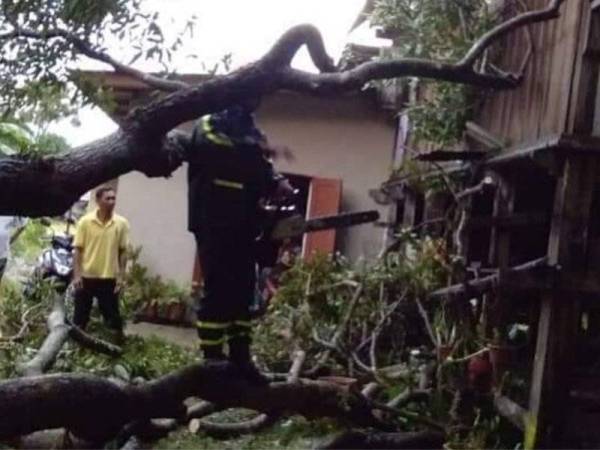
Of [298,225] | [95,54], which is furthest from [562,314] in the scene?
[95,54]

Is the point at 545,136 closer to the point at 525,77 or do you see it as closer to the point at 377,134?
the point at 525,77

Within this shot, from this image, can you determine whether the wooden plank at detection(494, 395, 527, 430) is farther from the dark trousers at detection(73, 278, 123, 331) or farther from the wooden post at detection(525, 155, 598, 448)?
the dark trousers at detection(73, 278, 123, 331)

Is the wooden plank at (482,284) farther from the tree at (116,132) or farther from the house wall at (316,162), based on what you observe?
the house wall at (316,162)

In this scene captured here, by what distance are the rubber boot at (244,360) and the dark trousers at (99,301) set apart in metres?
4.50

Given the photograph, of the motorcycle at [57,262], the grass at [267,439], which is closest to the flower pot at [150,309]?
the motorcycle at [57,262]

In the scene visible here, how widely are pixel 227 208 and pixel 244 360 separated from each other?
730mm

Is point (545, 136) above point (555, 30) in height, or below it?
below

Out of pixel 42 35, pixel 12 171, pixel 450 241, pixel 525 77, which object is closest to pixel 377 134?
pixel 450 241

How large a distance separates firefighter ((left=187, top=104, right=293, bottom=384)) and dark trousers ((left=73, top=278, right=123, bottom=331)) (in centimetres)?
464

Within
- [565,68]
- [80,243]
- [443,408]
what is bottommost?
[443,408]

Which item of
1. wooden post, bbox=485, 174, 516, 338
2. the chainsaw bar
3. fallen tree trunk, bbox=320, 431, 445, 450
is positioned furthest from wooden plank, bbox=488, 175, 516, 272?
the chainsaw bar

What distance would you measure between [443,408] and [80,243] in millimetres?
3789

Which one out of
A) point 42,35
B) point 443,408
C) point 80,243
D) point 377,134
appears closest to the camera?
point 42,35

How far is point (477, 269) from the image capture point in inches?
280
